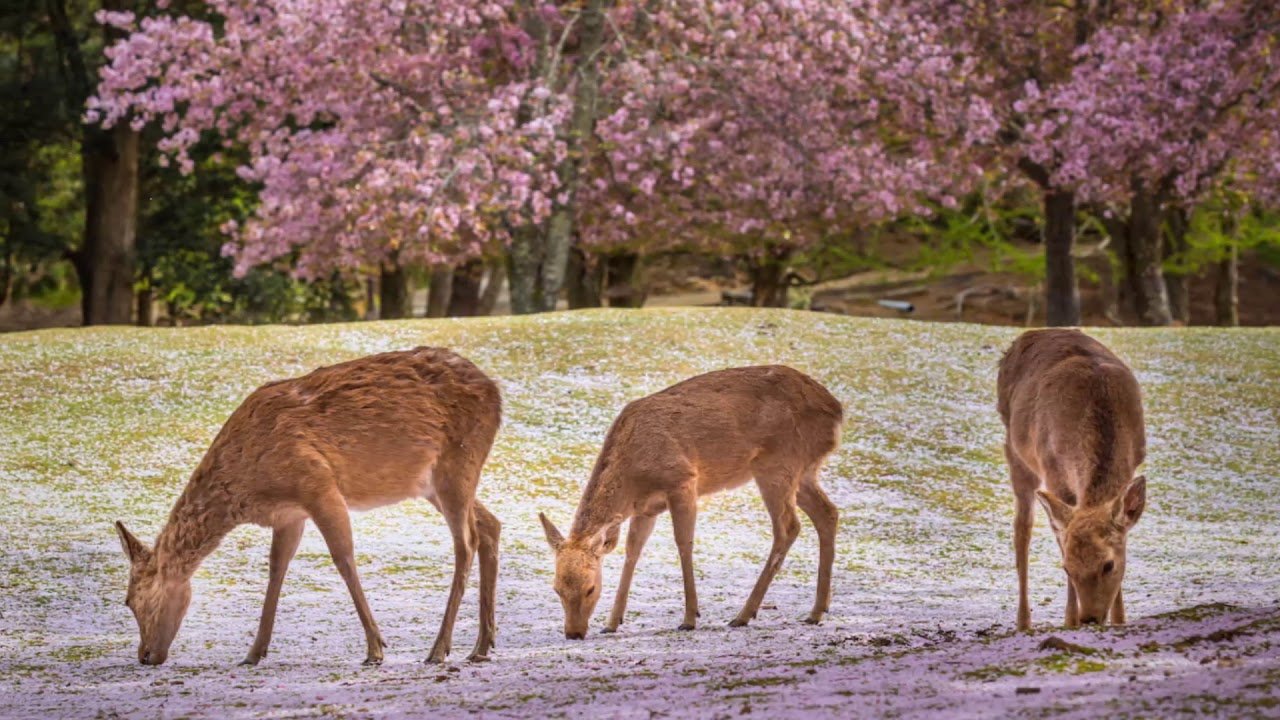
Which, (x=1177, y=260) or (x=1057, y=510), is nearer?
(x=1057, y=510)

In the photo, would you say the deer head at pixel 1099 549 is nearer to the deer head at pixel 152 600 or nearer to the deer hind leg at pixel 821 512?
the deer hind leg at pixel 821 512

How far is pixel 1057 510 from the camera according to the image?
26.0 ft

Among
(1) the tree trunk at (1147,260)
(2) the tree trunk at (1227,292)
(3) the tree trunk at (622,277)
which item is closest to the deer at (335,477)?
(1) the tree trunk at (1147,260)

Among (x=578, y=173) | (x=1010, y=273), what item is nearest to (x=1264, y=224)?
(x=1010, y=273)

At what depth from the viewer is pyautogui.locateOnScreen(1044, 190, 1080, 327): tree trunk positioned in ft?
90.8

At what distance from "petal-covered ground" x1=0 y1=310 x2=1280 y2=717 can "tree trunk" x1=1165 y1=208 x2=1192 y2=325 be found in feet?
38.8

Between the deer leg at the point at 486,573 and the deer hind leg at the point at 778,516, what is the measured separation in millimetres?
1689

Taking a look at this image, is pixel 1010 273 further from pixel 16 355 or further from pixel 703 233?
pixel 16 355

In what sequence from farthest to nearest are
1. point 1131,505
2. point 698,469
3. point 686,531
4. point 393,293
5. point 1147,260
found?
point 393,293 → point 1147,260 → point 698,469 → point 686,531 → point 1131,505

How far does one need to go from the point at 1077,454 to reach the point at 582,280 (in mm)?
23591

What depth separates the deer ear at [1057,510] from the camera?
25.8ft

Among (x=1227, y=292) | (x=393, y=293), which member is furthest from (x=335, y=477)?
(x=1227, y=292)

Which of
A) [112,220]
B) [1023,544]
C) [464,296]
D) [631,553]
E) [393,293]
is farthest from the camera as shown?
[393,293]

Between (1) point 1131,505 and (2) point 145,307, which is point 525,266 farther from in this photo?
(1) point 1131,505
